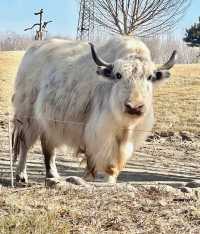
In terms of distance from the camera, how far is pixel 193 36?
49.0 meters

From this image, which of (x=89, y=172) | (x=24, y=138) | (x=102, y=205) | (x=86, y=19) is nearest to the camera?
(x=102, y=205)

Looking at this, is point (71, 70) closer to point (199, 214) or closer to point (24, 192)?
point (24, 192)

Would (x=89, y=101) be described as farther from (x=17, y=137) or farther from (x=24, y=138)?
(x=17, y=137)

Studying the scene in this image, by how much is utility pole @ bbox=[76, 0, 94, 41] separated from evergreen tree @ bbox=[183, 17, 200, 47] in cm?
843

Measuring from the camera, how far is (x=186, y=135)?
55.2 ft

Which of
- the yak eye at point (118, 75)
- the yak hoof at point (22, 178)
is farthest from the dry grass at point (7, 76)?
the yak eye at point (118, 75)

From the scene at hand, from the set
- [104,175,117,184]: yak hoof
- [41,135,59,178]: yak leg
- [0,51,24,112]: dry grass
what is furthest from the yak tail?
[0,51,24,112]: dry grass

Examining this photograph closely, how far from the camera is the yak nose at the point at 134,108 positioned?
27.3ft

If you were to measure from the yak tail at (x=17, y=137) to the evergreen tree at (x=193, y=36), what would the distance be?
3917cm

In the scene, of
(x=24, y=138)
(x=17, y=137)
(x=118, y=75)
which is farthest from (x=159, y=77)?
(x=17, y=137)

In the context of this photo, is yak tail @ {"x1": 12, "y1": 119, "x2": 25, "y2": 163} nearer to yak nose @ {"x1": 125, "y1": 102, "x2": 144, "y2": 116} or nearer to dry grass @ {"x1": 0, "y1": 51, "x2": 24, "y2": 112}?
yak nose @ {"x1": 125, "y1": 102, "x2": 144, "y2": 116}

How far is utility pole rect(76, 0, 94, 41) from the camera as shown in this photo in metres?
41.0

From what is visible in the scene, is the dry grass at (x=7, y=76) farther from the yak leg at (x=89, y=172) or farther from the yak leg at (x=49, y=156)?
the yak leg at (x=89, y=172)

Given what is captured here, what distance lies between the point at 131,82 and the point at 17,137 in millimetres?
2960
